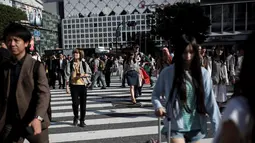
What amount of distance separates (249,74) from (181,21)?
47.4 metres

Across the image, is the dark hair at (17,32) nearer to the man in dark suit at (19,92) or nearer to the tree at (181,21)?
the man in dark suit at (19,92)

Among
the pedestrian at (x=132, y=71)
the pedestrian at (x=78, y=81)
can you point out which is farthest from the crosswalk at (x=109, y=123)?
the pedestrian at (x=132, y=71)

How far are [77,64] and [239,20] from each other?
49299 mm

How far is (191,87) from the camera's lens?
2.66 meters

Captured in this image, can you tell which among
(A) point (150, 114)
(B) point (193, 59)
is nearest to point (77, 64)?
(A) point (150, 114)

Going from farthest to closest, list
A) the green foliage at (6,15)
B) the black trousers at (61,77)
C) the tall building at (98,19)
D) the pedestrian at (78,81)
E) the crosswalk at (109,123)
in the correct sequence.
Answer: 1. the tall building at (98,19)
2. the green foliage at (6,15)
3. the black trousers at (61,77)
4. the pedestrian at (78,81)
5. the crosswalk at (109,123)

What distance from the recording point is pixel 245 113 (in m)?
1.15

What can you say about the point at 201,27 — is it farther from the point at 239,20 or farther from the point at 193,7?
the point at 239,20

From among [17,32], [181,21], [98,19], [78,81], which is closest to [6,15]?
[181,21]

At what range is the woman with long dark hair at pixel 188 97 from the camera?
2.64 metres

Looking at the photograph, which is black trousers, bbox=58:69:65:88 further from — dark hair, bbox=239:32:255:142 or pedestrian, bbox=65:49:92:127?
dark hair, bbox=239:32:255:142

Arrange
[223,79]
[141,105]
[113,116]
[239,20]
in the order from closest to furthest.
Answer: [113,116], [223,79], [141,105], [239,20]

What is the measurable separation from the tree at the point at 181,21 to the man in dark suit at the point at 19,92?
43.8 m

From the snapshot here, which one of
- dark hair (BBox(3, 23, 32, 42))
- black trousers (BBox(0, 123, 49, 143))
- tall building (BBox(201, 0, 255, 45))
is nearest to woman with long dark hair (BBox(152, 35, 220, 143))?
black trousers (BBox(0, 123, 49, 143))
